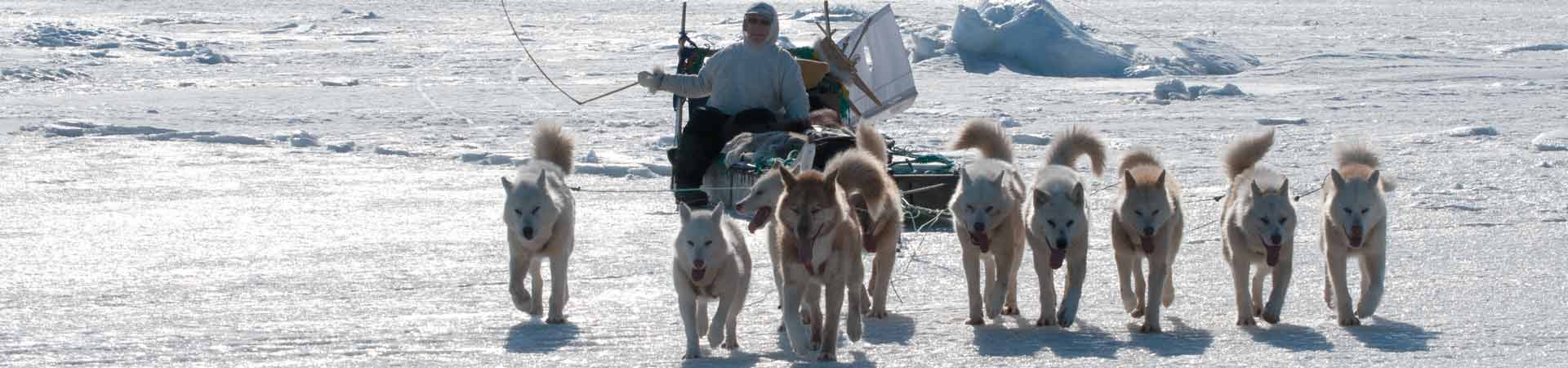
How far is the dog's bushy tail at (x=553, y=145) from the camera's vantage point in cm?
641

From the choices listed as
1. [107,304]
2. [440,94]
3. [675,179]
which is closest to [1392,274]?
[675,179]

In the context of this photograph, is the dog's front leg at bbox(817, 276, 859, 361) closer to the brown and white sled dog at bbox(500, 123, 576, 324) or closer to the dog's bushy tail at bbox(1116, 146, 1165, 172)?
the brown and white sled dog at bbox(500, 123, 576, 324)

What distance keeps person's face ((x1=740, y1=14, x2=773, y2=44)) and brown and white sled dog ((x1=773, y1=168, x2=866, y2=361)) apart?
3.42 meters

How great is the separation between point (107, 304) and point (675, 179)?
3.32 meters

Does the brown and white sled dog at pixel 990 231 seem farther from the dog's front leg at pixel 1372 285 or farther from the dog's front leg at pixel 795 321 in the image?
the dog's front leg at pixel 1372 285

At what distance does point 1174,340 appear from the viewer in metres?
5.12

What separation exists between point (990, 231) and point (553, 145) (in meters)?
1.91

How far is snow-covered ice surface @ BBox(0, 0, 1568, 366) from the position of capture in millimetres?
5047

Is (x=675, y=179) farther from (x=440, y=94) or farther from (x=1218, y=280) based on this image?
(x=440, y=94)

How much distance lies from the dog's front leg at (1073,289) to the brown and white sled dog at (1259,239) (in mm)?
523

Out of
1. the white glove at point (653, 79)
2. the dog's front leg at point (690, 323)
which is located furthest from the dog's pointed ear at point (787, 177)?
the white glove at point (653, 79)

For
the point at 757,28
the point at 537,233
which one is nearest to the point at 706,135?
the point at 757,28

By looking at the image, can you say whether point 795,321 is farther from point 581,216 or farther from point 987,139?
point 581,216

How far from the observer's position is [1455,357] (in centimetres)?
474
